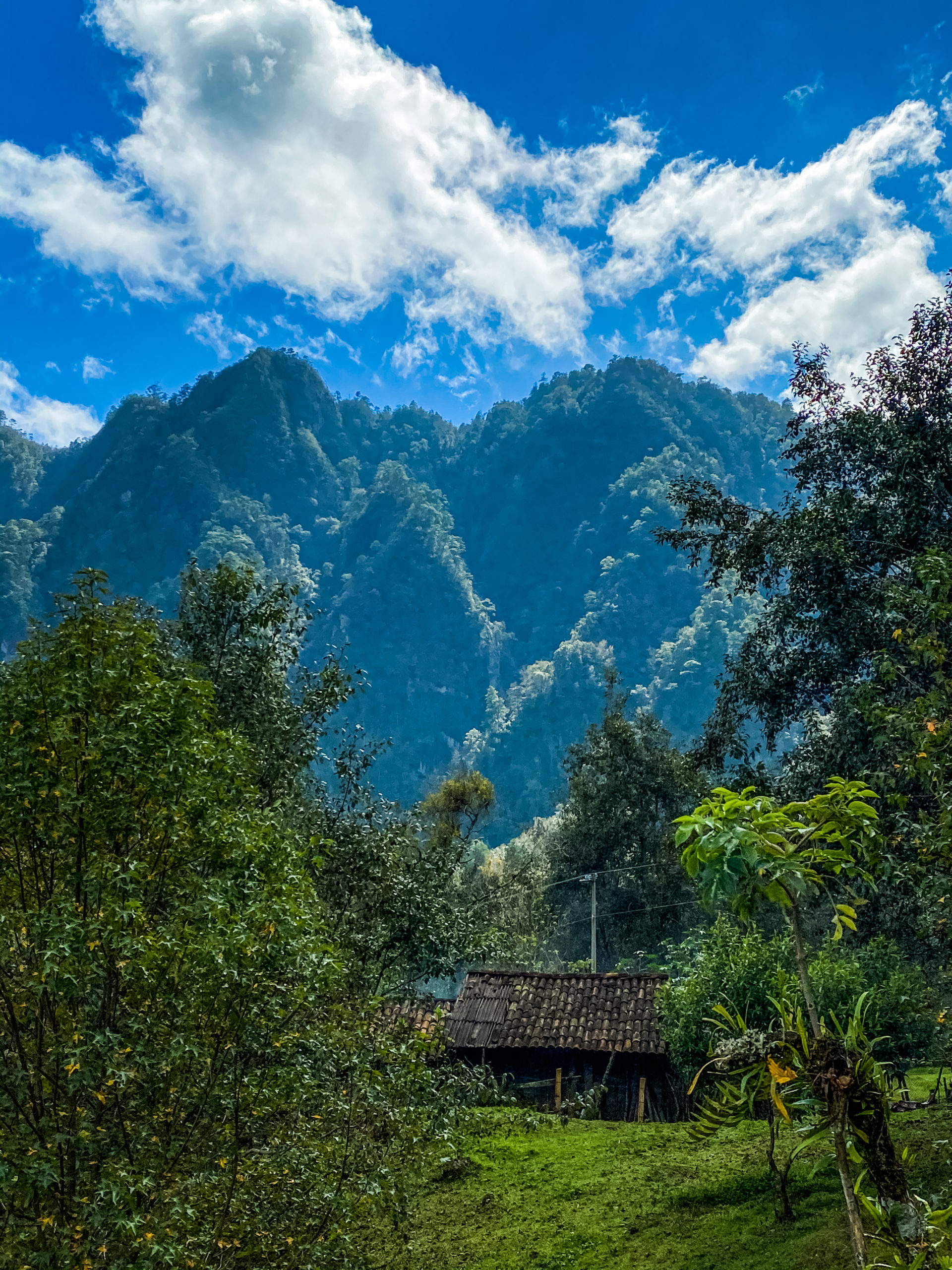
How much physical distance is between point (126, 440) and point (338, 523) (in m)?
34.1

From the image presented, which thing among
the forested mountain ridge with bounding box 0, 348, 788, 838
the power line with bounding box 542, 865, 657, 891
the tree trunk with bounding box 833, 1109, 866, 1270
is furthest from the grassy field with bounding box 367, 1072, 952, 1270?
the forested mountain ridge with bounding box 0, 348, 788, 838

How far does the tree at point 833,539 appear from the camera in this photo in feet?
36.1

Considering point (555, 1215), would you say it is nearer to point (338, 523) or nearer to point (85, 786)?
point (85, 786)

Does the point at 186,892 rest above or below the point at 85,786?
below

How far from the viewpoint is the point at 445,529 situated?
12575 centimetres

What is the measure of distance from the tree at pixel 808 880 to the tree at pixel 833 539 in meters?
6.61

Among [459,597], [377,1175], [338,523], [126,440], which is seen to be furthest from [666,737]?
[126,440]

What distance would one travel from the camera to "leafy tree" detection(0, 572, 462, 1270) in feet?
14.4

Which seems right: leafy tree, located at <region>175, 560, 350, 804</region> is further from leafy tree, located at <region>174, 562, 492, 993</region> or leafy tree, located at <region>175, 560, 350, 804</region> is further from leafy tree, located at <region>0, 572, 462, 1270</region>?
leafy tree, located at <region>0, 572, 462, 1270</region>

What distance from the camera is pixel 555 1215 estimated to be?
9.00 metres

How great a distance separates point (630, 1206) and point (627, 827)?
2571 cm

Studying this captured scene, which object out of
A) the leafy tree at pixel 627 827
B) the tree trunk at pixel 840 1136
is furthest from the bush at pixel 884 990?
the leafy tree at pixel 627 827

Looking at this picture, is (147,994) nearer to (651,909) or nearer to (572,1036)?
(572,1036)

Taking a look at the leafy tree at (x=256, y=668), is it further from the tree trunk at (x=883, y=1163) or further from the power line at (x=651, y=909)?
the power line at (x=651, y=909)
